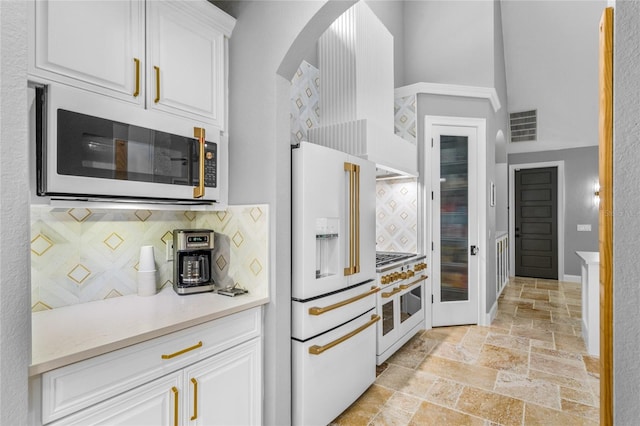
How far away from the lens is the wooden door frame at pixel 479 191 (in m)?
4.09

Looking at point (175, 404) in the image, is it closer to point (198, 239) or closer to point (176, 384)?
point (176, 384)

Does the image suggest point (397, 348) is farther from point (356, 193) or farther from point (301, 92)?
point (301, 92)

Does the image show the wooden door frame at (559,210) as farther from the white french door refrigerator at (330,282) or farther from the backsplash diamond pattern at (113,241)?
the backsplash diamond pattern at (113,241)

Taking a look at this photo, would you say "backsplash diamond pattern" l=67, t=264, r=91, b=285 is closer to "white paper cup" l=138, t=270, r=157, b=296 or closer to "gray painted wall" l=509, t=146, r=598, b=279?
"white paper cup" l=138, t=270, r=157, b=296

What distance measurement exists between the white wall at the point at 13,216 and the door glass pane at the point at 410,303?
9.52 ft

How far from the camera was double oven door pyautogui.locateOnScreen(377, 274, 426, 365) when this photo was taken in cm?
298

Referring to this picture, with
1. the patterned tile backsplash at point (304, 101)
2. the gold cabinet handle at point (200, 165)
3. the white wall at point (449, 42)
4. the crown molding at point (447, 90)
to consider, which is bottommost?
the gold cabinet handle at point (200, 165)

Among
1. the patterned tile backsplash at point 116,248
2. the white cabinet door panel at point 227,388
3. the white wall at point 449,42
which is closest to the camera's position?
the white cabinet door panel at point 227,388

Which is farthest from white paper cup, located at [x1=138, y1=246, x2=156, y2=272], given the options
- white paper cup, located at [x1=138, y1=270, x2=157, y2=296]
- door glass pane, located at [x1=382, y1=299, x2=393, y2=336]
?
door glass pane, located at [x1=382, y1=299, x2=393, y2=336]

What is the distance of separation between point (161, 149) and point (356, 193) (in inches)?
48.8

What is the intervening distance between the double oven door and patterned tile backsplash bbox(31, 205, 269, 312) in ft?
4.48

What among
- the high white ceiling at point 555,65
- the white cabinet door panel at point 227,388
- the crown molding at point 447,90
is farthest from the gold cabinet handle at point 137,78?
the high white ceiling at point 555,65

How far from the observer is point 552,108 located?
6.41 metres

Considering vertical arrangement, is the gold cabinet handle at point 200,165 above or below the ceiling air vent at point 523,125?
below
